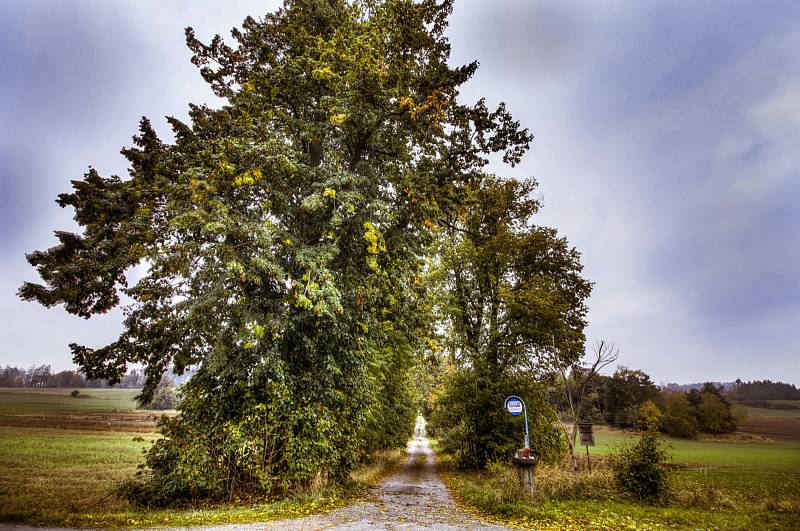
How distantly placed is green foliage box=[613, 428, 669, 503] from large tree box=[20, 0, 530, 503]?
7623 mm

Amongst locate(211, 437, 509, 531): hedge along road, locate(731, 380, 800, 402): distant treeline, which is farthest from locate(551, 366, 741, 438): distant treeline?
locate(211, 437, 509, 531): hedge along road

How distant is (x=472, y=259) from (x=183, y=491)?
1488 cm

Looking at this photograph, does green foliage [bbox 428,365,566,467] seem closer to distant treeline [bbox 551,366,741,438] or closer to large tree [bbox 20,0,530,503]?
large tree [bbox 20,0,530,503]

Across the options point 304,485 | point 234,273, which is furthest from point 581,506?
point 234,273

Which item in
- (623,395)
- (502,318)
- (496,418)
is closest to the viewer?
(496,418)

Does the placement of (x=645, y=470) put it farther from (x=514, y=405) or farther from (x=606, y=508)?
(x=514, y=405)

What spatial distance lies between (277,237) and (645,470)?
41.5ft

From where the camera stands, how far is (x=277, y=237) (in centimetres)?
980

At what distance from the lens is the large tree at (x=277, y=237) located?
346 inches

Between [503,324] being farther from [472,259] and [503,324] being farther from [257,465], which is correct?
[257,465]

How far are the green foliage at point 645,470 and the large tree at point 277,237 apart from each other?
300 inches

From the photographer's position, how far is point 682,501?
9680 millimetres

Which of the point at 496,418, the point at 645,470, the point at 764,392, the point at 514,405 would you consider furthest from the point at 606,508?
the point at 764,392

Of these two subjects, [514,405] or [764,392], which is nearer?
[514,405]
